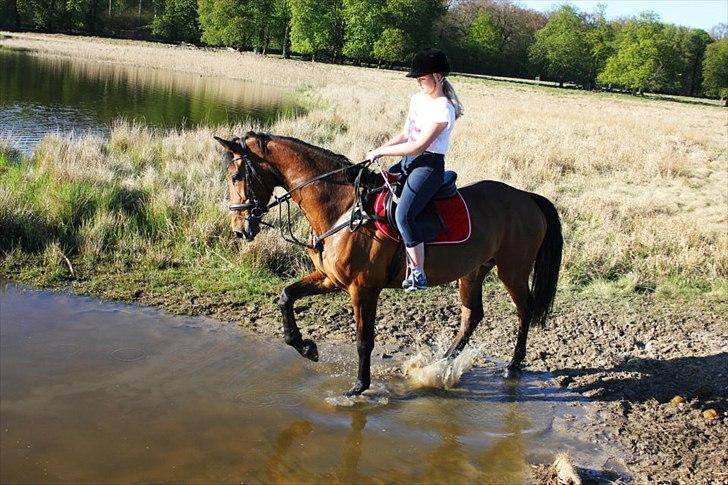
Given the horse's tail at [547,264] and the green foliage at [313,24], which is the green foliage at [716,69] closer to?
the green foliage at [313,24]

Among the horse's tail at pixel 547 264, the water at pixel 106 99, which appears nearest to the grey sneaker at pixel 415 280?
the horse's tail at pixel 547 264

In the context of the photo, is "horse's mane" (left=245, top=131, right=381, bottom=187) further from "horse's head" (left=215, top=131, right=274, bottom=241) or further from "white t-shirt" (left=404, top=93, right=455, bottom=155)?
"white t-shirt" (left=404, top=93, right=455, bottom=155)

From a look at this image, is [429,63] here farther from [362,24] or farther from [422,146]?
[362,24]

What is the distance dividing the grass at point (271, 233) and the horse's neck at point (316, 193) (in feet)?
8.16

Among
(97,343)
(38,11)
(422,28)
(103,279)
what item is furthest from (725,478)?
(38,11)

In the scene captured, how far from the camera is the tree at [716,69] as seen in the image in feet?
256

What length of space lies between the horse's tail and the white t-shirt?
2.02 m

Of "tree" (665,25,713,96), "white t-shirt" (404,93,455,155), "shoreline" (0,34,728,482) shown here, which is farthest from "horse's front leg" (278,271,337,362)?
"tree" (665,25,713,96)

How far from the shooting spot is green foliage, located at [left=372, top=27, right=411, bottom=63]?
69.6m

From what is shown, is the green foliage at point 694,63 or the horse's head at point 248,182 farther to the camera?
the green foliage at point 694,63

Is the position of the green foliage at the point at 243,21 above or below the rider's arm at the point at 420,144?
above

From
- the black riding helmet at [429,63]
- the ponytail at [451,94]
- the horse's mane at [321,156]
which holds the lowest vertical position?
the horse's mane at [321,156]

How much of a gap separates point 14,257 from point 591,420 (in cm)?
678

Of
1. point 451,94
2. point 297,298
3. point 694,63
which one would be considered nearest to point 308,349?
point 297,298
